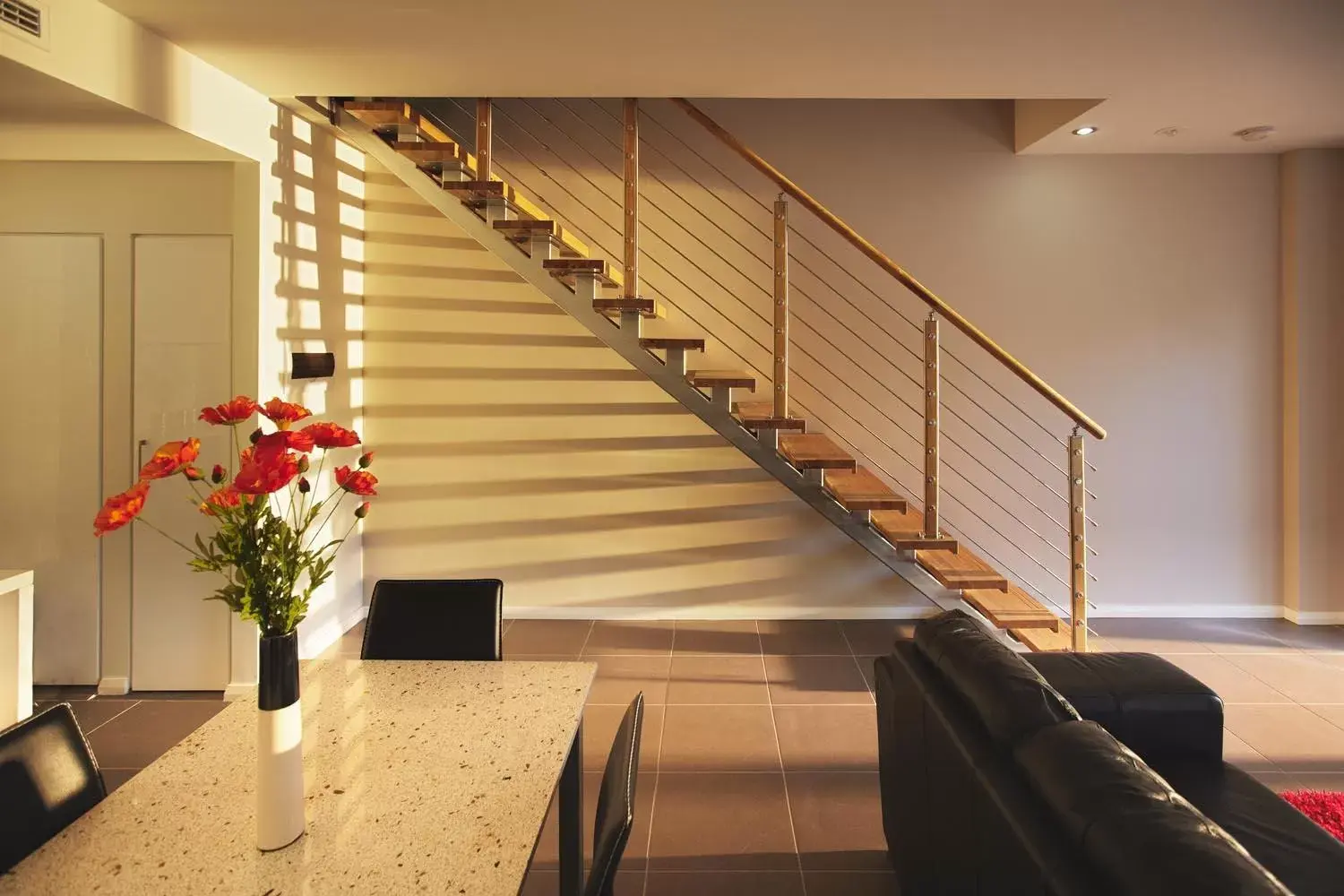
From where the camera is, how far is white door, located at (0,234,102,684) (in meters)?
3.88

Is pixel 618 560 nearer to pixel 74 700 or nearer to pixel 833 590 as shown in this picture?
pixel 833 590

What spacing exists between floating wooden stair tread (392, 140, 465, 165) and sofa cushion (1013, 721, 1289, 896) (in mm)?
3834

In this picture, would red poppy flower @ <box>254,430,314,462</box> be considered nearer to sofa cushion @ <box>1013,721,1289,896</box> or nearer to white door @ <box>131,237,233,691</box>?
sofa cushion @ <box>1013,721,1289,896</box>

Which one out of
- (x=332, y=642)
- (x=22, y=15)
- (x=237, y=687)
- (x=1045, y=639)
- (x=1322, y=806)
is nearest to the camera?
(x=22, y=15)

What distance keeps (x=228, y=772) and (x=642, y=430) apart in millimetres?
3756

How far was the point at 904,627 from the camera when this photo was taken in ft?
16.6

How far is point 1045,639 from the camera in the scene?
410 cm

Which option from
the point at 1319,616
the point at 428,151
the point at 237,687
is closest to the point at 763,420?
the point at 428,151

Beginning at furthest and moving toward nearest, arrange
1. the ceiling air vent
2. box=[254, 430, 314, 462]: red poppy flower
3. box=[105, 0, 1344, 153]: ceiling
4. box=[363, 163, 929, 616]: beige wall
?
box=[363, 163, 929, 616]: beige wall, box=[105, 0, 1344, 153]: ceiling, the ceiling air vent, box=[254, 430, 314, 462]: red poppy flower

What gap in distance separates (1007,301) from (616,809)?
460 centimetres

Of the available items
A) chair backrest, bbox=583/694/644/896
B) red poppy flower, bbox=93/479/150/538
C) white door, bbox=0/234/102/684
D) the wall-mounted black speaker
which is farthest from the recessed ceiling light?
white door, bbox=0/234/102/684

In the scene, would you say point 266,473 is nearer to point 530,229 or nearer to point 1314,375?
point 530,229

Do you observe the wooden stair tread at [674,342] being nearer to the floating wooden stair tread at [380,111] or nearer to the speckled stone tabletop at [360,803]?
the floating wooden stair tread at [380,111]

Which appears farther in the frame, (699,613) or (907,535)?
(699,613)
